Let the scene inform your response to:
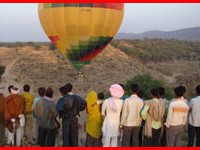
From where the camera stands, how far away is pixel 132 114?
757cm

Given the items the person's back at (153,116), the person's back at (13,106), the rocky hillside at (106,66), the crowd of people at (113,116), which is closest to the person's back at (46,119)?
the crowd of people at (113,116)

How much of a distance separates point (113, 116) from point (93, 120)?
15.1 inches

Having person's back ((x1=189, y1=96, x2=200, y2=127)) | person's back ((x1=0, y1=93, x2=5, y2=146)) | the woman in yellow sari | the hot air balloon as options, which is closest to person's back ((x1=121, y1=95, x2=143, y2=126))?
the woman in yellow sari

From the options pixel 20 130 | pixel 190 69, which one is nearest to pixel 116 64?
pixel 190 69

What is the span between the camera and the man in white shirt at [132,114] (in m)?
7.55

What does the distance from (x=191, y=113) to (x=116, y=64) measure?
112 ft

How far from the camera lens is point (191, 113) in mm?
7750

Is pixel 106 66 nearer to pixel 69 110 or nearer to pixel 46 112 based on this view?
pixel 46 112

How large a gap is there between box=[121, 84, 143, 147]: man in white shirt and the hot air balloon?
8544 mm

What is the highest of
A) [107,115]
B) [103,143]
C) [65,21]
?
A: [65,21]

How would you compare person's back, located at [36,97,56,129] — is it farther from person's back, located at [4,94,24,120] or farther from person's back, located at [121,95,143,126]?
person's back, located at [121,95,143,126]

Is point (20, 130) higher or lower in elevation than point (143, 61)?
lower

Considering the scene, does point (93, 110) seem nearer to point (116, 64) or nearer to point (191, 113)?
point (191, 113)

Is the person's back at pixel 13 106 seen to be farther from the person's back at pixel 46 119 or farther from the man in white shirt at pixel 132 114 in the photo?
the man in white shirt at pixel 132 114
